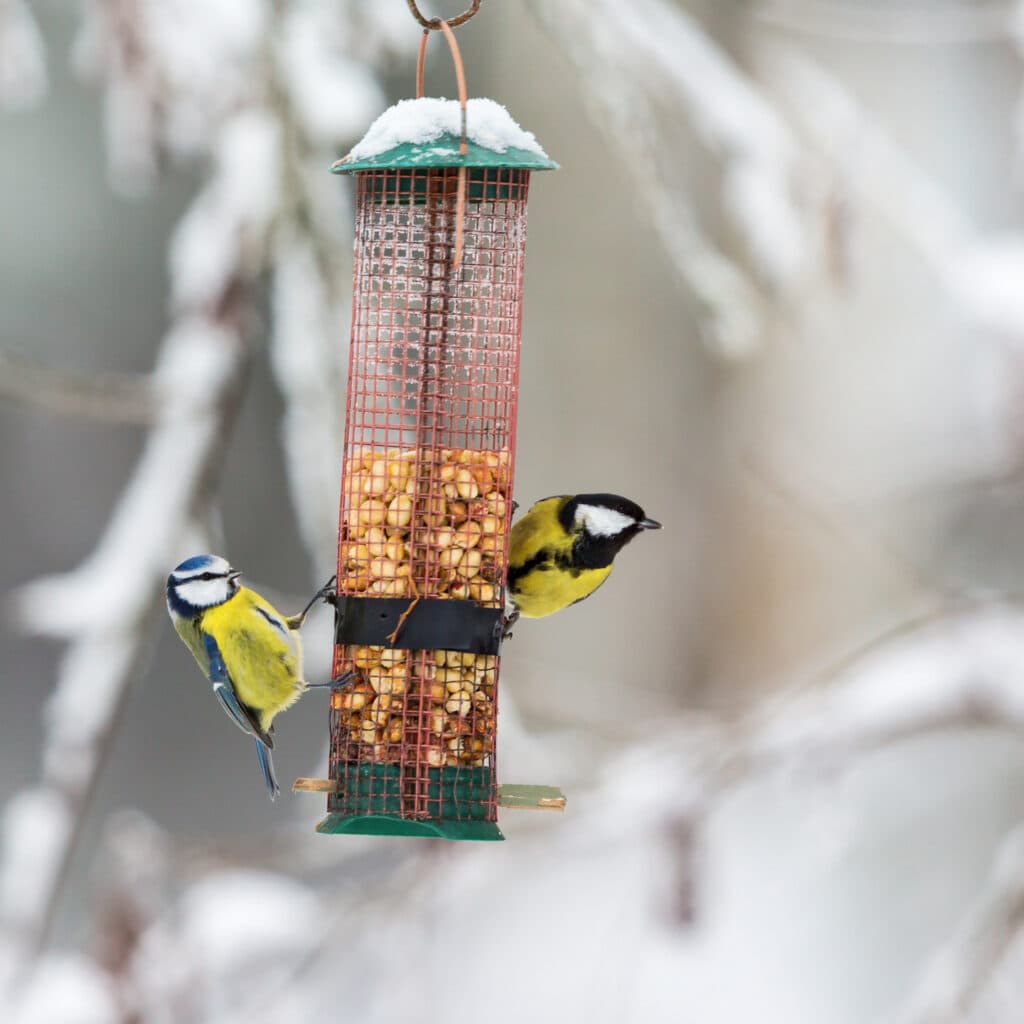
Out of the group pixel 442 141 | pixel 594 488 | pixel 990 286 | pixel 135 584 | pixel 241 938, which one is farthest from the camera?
pixel 594 488

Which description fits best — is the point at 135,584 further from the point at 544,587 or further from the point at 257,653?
the point at 544,587

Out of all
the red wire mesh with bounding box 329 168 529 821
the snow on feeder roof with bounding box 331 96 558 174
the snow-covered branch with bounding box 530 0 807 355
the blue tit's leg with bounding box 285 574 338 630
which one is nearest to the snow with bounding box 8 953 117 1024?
the blue tit's leg with bounding box 285 574 338 630

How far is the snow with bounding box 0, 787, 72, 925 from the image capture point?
4137 mm

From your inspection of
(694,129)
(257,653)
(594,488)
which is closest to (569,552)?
(257,653)

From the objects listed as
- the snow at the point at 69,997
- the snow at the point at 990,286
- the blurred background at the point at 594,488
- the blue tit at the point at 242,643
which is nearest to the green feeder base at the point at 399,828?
the blue tit at the point at 242,643

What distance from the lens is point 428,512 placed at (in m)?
2.77

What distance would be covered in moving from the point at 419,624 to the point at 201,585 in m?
0.56

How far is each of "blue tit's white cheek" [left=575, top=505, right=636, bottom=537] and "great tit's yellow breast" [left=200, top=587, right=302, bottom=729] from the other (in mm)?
680

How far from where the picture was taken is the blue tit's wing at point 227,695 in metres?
2.82

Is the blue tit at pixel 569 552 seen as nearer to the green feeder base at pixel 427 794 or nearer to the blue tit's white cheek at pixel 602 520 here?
the blue tit's white cheek at pixel 602 520

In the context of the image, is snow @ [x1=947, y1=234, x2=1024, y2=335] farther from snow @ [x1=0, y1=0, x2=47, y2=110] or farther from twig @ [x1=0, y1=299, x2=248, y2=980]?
snow @ [x1=0, y1=0, x2=47, y2=110]

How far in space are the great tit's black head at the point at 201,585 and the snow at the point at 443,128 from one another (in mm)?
956

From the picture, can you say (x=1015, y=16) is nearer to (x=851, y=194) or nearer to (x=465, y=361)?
(x=851, y=194)

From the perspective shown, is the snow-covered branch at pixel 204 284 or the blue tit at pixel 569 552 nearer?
the blue tit at pixel 569 552
